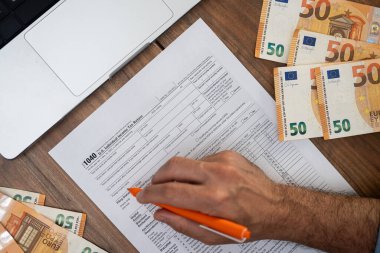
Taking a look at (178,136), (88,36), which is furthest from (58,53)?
(178,136)

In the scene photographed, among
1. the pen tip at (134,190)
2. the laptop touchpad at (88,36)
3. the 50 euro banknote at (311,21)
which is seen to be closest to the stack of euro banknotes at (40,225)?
the pen tip at (134,190)

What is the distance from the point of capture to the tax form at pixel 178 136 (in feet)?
2.42

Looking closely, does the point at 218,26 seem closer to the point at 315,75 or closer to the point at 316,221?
the point at 315,75

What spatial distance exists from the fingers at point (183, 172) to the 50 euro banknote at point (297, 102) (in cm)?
19

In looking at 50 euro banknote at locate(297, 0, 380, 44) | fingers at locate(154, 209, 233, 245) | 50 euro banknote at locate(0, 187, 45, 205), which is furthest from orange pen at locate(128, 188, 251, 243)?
50 euro banknote at locate(297, 0, 380, 44)

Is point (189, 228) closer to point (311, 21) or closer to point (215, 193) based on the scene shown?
point (215, 193)

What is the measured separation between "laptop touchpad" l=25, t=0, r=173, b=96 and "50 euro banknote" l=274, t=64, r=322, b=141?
0.27 m

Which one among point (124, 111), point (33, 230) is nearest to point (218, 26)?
point (124, 111)

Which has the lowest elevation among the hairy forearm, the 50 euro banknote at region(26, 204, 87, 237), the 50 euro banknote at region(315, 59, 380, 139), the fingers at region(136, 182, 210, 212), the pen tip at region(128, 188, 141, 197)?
the hairy forearm

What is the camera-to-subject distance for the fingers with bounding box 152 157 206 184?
0.65m

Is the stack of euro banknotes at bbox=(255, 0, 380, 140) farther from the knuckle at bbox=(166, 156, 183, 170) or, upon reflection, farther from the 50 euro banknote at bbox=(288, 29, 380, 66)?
A: the knuckle at bbox=(166, 156, 183, 170)

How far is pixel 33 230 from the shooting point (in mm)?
729

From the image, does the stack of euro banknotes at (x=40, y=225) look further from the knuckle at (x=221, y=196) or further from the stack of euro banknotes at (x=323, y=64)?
the stack of euro banknotes at (x=323, y=64)

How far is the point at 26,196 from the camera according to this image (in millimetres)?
734
